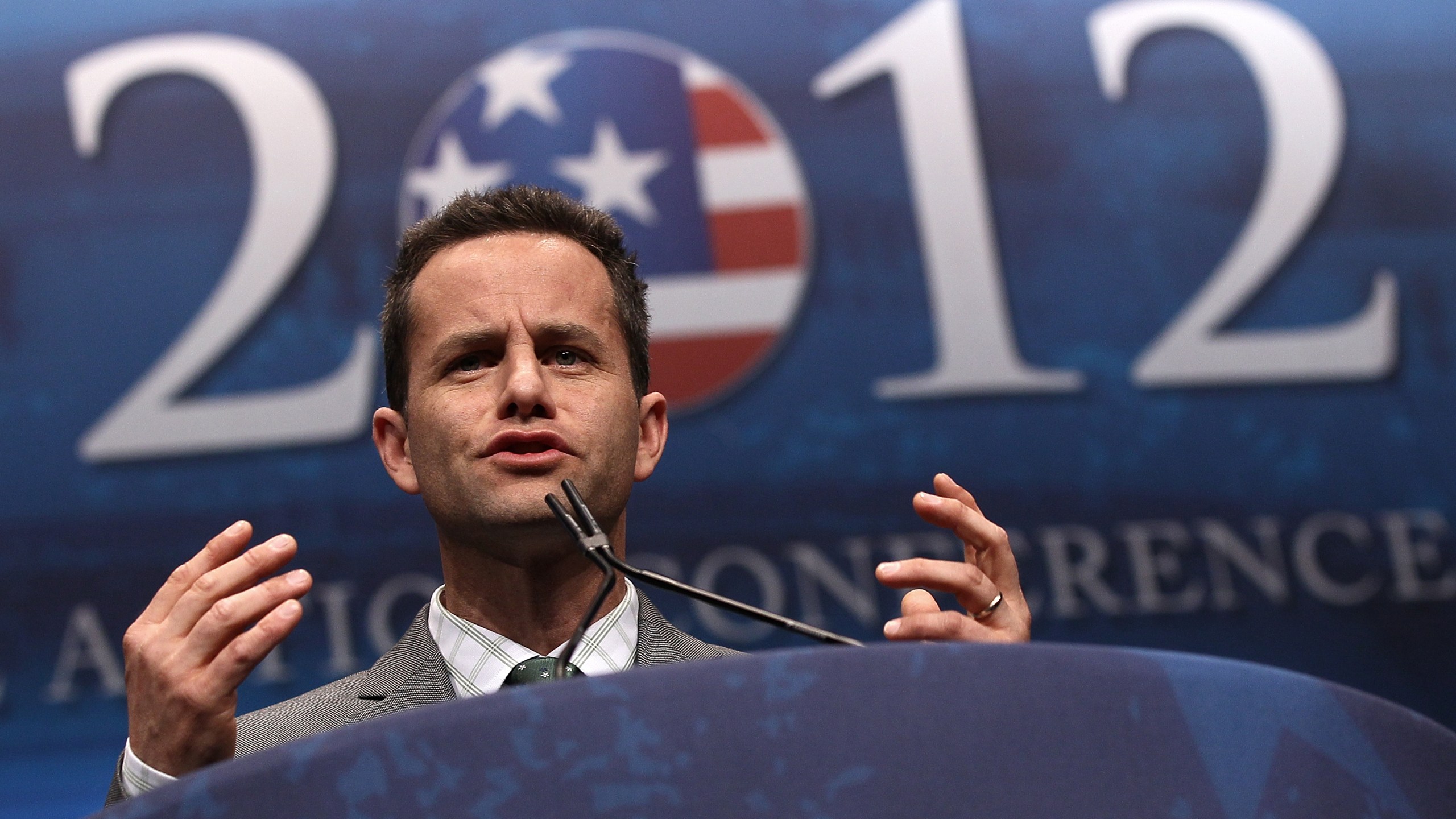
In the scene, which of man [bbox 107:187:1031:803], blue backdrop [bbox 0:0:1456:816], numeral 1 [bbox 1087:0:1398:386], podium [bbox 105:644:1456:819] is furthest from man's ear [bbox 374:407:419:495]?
numeral 1 [bbox 1087:0:1398:386]

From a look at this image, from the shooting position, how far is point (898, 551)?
10.1 ft

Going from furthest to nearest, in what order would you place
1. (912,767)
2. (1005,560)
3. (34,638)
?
(34,638), (1005,560), (912,767)

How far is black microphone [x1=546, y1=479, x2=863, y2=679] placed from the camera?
1107mm

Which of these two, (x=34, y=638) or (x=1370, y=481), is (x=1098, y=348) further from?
(x=34, y=638)

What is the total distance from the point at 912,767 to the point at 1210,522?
2.60m

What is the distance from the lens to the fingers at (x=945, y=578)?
1.22m

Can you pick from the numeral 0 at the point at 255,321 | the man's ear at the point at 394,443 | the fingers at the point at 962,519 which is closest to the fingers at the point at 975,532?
the fingers at the point at 962,519

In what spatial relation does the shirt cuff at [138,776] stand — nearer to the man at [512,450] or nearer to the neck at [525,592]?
the man at [512,450]

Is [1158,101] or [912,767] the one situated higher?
[1158,101]

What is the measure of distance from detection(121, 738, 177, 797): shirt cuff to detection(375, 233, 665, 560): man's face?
43 cm

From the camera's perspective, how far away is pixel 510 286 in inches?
63.7

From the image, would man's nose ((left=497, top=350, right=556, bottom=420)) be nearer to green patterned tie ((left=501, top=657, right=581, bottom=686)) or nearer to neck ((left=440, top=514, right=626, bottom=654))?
neck ((left=440, top=514, right=626, bottom=654))

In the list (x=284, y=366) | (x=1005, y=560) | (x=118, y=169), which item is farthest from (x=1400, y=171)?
(x=118, y=169)

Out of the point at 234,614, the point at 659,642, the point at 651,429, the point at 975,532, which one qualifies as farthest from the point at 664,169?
the point at 234,614
